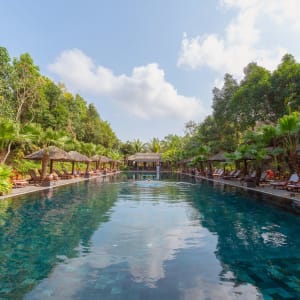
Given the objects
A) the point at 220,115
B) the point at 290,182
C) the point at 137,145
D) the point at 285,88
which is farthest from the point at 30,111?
the point at 137,145

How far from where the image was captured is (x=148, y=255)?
15.9 ft

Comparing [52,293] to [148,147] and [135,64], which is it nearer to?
[135,64]

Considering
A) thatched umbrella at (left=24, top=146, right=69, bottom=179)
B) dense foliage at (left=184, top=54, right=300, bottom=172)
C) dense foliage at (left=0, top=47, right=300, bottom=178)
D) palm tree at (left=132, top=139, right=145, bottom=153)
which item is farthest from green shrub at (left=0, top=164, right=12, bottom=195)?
palm tree at (left=132, top=139, right=145, bottom=153)

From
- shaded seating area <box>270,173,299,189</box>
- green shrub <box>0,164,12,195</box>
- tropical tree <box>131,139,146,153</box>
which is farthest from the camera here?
tropical tree <box>131,139,146,153</box>

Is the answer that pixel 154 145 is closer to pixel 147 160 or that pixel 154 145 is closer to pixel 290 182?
pixel 147 160

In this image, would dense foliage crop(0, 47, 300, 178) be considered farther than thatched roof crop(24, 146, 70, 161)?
No

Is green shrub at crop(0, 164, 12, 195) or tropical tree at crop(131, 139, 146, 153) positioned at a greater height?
tropical tree at crop(131, 139, 146, 153)

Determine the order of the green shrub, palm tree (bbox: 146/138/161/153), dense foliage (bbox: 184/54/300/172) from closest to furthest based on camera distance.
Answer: the green shrub, dense foliage (bbox: 184/54/300/172), palm tree (bbox: 146/138/161/153)

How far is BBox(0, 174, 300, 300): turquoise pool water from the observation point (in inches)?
138

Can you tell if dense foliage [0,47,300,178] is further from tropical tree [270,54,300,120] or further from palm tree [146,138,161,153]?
palm tree [146,138,161,153]

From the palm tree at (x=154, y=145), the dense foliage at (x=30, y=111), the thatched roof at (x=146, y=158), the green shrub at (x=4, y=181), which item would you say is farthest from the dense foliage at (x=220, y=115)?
the palm tree at (x=154, y=145)

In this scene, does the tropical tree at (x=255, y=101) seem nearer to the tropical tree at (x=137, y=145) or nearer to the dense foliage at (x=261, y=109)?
the dense foliage at (x=261, y=109)

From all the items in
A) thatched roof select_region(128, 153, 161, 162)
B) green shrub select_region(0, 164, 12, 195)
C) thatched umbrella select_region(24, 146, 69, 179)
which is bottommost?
green shrub select_region(0, 164, 12, 195)

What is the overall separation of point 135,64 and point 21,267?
2068 cm
